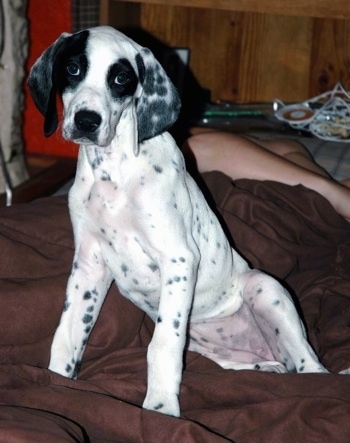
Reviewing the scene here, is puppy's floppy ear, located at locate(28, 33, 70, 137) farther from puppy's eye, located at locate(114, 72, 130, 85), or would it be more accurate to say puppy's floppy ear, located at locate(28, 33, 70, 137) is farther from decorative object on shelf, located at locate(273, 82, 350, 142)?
decorative object on shelf, located at locate(273, 82, 350, 142)

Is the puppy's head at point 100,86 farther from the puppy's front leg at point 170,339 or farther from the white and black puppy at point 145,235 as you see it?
the puppy's front leg at point 170,339

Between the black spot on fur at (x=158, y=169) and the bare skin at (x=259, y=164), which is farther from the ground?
the black spot on fur at (x=158, y=169)

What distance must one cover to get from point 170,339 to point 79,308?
330mm

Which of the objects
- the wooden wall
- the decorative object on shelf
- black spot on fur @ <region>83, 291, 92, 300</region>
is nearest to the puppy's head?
black spot on fur @ <region>83, 291, 92, 300</region>

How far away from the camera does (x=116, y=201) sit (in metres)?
2.05

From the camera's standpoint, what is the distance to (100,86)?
190 centimetres

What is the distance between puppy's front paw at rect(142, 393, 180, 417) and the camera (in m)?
1.90

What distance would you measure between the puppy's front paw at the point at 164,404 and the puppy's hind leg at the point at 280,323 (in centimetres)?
41

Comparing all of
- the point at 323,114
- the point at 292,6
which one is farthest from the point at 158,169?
the point at 323,114

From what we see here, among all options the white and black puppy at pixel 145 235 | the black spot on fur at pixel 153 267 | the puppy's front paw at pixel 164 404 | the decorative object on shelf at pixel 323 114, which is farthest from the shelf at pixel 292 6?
the puppy's front paw at pixel 164 404

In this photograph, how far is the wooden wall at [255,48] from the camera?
4.23 meters

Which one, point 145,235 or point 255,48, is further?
point 255,48

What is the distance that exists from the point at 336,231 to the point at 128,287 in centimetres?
91

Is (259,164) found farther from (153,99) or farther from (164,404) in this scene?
(164,404)
